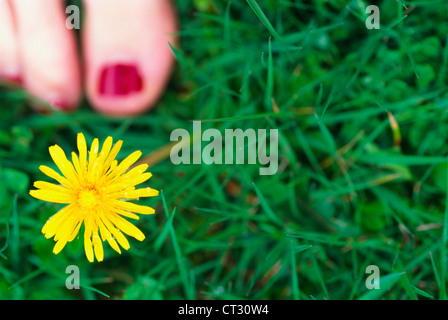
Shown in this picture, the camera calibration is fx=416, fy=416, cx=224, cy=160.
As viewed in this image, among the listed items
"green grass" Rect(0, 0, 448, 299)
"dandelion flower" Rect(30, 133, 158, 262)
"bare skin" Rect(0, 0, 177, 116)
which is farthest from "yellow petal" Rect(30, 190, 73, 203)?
"bare skin" Rect(0, 0, 177, 116)

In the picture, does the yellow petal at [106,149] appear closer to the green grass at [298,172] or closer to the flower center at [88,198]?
the flower center at [88,198]

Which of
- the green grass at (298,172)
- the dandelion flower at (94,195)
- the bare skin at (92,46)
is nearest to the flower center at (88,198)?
the dandelion flower at (94,195)

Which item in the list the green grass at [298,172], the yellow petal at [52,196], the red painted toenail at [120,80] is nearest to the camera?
the yellow petal at [52,196]

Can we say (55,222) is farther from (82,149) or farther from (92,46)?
(92,46)

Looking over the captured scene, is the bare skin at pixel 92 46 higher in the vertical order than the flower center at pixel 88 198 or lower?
higher

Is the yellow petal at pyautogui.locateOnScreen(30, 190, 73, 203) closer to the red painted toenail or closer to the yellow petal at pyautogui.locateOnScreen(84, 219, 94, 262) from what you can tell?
the yellow petal at pyautogui.locateOnScreen(84, 219, 94, 262)

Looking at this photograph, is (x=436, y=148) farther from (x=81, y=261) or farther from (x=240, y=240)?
(x=81, y=261)

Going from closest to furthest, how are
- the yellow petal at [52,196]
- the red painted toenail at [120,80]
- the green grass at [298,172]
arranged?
the yellow petal at [52,196], the green grass at [298,172], the red painted toenail at [120,80]

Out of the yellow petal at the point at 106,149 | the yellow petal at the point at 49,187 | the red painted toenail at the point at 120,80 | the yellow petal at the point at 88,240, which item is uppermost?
the red painted toenail at the point at 120,80

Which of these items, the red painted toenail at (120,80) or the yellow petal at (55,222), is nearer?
the yellow petal at (55,222)
